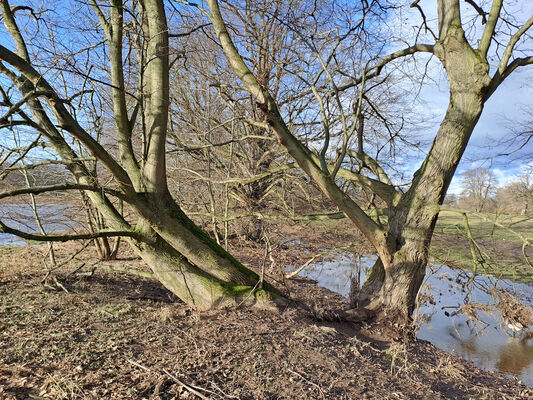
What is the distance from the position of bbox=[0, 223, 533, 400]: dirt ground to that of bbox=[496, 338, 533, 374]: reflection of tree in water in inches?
33.2

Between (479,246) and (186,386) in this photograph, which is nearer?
(186,386)

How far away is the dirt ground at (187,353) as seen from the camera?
2.76 meters

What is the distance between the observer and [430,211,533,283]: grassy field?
4570 millimetres

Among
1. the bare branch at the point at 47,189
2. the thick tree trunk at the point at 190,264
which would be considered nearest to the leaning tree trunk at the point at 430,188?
the thick tree trunk at the point at 190,264

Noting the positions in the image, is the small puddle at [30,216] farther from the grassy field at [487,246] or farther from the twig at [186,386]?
the grassy field at [487,246]

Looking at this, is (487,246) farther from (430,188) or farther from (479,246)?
(430,188)

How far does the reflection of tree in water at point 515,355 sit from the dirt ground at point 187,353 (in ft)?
2.77

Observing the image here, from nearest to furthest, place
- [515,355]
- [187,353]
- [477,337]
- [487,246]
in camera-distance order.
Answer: [187,353], [515,355], [477,337], [487,246]

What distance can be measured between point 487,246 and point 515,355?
7256 mm

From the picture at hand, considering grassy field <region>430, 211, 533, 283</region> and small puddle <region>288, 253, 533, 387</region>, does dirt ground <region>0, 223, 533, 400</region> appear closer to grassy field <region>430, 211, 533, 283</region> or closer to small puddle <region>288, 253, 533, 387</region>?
small puddle <region>288, 253, 533, 387</region>

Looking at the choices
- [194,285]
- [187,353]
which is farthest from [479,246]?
[187,353]

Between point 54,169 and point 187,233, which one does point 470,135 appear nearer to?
point 187,233

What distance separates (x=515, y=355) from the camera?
5609 millimetres

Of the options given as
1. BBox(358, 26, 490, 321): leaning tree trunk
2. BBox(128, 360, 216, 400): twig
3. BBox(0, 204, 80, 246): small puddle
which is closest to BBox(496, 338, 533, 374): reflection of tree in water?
BBox(358, 26, 490, 321): leaning tree trunk
